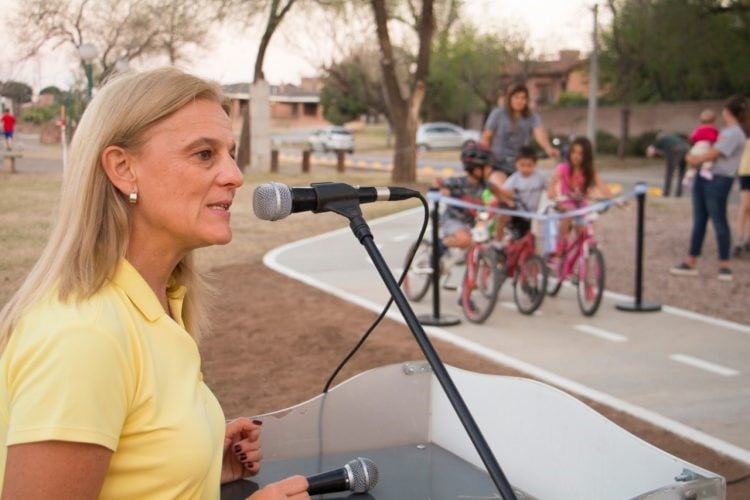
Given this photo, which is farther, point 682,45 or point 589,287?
point 682,45

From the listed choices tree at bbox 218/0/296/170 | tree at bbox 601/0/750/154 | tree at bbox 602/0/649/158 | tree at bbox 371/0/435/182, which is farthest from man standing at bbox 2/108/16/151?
tree at bbox 602/0/649/158

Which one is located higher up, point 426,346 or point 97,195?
point 97,195

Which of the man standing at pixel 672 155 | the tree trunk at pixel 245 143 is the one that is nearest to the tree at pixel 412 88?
the tree trunk at pixel 245 143

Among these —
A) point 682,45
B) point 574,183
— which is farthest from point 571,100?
point 574,183

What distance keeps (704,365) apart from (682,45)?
102ft

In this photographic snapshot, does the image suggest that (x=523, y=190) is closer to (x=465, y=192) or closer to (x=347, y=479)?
(x=465, y=192)

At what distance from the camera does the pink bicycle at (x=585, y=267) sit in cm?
784

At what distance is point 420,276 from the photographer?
874 centimetres

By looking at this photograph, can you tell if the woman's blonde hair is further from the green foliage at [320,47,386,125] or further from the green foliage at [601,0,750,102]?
the green foliage at [601,0,750,102]

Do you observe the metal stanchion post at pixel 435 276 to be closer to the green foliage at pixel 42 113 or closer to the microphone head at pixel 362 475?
the green foliage at pixel 42 113

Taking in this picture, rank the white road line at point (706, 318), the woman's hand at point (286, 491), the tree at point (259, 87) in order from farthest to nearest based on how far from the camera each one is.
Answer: the tree at point (259, 87) → the white road line at point (706, 318) → the woman's hand at point (286, 491)

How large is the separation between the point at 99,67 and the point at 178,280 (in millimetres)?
2941

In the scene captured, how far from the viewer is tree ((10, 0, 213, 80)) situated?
4500mm

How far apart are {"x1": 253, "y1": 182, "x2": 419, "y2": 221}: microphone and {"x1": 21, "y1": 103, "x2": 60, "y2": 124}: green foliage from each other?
3.02m
